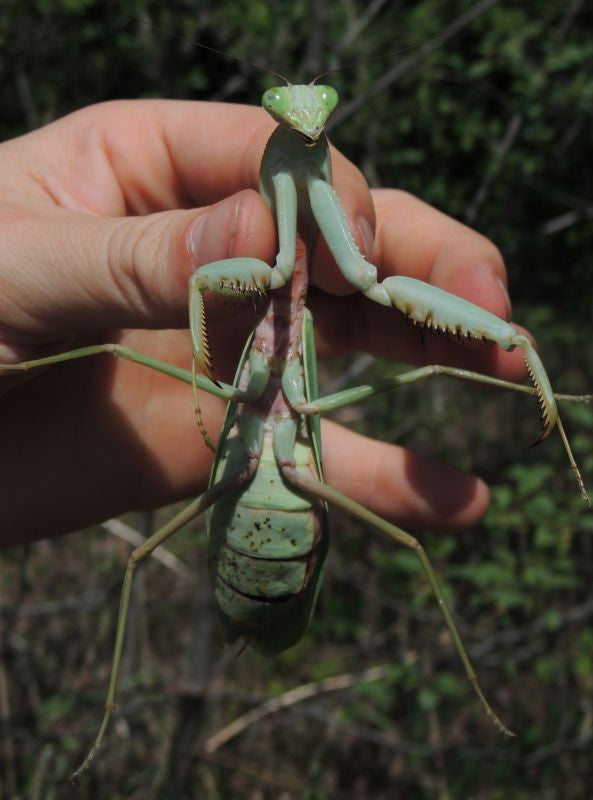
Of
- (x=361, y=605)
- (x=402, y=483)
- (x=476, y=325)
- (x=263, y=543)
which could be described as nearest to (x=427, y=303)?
(x=476, y=325)

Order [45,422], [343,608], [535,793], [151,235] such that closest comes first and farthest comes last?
[151,235] < [45,422] < [535,793] < [343,608]

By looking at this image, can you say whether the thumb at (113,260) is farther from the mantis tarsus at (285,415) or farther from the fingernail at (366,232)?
the fingernail at (366,232)

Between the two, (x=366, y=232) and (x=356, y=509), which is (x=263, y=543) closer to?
(x=356, y=509)

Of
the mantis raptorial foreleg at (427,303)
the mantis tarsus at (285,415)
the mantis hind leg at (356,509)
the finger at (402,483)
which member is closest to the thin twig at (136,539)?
the finger at (402,483)

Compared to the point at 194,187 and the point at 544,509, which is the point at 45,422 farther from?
the point at 544,509

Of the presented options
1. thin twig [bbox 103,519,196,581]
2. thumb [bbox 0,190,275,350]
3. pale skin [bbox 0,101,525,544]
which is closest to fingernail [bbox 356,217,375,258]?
pale skin [bbox 0,101,525,544]

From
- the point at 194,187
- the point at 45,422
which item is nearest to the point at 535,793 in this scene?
the point at 45,422
